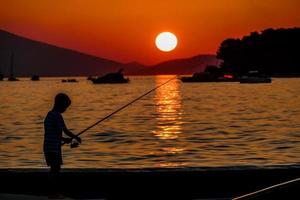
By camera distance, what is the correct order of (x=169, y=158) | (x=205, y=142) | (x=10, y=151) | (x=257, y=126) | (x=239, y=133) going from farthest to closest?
(x=257, y=126) < (x=239, y=133) < (x=205, y=142) < (x=10, y=151) < (x=169, y=158)

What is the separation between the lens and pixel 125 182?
11.5 meters

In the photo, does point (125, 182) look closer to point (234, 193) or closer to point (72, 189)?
point (72, 189)

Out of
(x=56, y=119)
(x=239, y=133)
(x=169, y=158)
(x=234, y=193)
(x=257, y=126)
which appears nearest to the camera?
(x=56, y=119)

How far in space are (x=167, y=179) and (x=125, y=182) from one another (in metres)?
0.70

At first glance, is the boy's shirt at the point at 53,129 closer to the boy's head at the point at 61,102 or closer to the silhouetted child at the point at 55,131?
the silhouetted child at the point at 55,131

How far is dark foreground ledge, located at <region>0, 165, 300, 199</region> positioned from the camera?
11.2 metres

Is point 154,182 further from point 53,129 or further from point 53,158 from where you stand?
point 53,129

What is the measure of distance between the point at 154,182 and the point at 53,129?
2.26m

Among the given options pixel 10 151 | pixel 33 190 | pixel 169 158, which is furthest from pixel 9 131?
pixel 33 190

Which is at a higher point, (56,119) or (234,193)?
(56,119)

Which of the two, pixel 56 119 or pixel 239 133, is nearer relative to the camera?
pixel 56 119

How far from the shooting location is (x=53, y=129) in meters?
10.0

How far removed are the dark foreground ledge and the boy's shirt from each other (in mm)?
1214

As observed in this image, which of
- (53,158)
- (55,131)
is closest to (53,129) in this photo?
(55,131)
